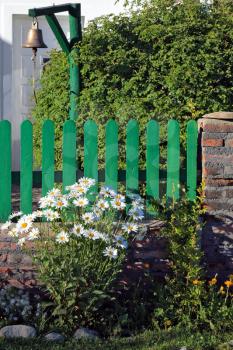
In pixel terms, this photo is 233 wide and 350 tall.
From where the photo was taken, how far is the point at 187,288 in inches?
229

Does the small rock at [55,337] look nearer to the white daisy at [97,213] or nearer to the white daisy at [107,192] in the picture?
the white daisy at [97,213]

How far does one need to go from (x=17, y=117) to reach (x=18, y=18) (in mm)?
1200

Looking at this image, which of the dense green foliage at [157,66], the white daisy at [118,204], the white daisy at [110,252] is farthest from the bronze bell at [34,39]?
the white daisy at [110,252]

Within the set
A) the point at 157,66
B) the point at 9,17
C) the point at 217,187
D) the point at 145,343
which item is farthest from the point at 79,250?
the point at 9,17

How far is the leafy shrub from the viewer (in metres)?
5.68

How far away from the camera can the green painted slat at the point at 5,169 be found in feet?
19.6

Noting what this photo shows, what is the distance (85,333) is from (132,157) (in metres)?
1.37

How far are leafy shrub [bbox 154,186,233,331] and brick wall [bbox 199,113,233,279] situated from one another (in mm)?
167

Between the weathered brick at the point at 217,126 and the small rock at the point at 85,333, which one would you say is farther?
the weathered brick at the point at 217,126

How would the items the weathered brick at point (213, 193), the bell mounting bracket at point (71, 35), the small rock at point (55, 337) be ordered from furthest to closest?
the bell mounting bracket at point (71, 35) < the weathered brick at point (213, 193) < the small rock at point (55, 337)

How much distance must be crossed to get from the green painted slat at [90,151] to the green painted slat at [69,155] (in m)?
0.09

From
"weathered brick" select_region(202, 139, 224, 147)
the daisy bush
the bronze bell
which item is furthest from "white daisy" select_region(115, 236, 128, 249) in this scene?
the bronze bell

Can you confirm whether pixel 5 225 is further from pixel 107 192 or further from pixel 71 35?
pixel 71 35

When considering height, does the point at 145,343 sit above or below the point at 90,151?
below
